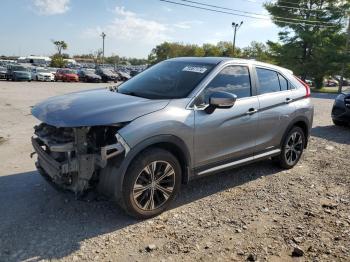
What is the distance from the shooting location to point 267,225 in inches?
160

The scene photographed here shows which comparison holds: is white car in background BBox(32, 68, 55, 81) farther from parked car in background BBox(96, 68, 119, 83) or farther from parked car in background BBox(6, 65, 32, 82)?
parked car in background BBox(96, 68, 119, 83)

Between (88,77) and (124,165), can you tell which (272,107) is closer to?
(124,165)

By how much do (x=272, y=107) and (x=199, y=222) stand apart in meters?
2.19

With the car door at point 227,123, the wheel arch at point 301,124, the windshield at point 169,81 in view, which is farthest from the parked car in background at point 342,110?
the windshield at point 169,81

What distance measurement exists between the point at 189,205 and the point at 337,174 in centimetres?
291

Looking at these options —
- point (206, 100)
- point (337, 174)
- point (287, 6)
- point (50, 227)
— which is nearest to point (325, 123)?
point (337, 174)

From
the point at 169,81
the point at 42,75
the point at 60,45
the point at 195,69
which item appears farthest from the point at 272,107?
the point at 60,45

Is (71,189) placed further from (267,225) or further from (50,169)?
(267,225)

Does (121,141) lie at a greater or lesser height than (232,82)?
lesser

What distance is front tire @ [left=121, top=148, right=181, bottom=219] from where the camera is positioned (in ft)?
12.2

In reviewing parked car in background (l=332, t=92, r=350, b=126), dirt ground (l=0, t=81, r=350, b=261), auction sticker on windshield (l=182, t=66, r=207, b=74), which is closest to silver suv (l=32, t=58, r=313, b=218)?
auction sticker on windshield (l=182, t=66, r=207, b=74)

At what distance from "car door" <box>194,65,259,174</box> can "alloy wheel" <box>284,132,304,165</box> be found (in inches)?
42.9

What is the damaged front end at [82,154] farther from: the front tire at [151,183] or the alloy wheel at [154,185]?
the alloy wheel at [154,185]

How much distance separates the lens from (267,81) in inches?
213
